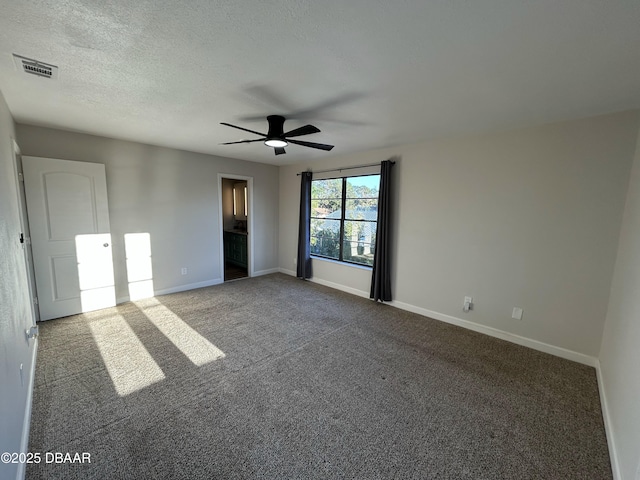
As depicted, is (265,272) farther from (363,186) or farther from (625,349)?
(625,349)

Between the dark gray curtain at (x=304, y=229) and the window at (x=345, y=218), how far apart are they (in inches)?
6.0

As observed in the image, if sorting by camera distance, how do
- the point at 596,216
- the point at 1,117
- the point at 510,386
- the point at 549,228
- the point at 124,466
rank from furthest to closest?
the point at 549,228
the point at 596,216
the point at 510,386
the point at 1,117
the point at 124,466


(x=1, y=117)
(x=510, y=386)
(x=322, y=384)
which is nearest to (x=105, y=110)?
(x=1, y=117)

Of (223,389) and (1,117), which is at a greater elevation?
(1,117)

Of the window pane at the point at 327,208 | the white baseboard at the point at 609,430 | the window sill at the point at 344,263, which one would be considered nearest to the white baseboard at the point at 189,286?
the window sill at the point at 344,263

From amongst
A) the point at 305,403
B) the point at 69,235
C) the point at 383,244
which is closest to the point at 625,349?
the point at 305,403

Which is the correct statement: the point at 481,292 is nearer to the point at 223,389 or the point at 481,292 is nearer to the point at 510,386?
the point at 510,386

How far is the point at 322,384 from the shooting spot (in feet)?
7.32

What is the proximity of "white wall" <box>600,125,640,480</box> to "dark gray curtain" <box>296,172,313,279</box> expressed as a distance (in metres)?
4.13

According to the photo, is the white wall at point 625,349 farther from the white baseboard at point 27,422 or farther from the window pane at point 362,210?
the white baseboard at point 27,422

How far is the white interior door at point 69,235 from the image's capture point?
10.4 ft

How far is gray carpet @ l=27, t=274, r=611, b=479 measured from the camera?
155 centimetres

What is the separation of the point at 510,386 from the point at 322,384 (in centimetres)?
166

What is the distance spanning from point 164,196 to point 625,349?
217 inches
